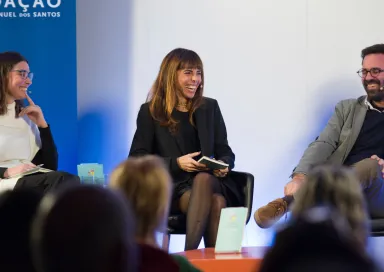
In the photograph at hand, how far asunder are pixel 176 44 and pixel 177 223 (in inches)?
73.2

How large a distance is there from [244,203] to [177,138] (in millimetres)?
615

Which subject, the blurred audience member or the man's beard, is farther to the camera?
the man's beard

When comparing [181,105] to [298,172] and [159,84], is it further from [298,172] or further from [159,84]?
[298,172]

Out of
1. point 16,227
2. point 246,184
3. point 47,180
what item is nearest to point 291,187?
point 246,184

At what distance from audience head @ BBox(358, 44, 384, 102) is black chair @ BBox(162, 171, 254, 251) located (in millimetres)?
994

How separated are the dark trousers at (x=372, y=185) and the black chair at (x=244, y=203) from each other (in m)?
0.68

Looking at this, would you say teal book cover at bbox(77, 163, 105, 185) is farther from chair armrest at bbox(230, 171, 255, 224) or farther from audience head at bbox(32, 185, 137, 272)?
audience head at bbox(32, 185, 137, 272)

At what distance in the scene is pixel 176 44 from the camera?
568cm

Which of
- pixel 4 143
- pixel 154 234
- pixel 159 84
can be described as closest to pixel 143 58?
pixel 159 84

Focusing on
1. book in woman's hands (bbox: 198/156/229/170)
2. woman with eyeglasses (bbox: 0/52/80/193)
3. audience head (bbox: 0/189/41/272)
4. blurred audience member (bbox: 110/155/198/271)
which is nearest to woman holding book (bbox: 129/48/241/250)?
book in woman's hands (bbox: 198/156/229/170)

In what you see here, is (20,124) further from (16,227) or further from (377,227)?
(16,227)

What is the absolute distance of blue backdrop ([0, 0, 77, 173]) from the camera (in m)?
5.24

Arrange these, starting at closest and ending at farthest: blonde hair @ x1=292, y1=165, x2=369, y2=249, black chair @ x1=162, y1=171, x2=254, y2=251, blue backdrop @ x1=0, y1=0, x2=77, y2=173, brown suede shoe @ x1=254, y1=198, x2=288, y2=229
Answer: blonde hair @ x1=292, y1=165, x2=369, y2=249, brown suede shoe @ x1=254, y1=198, x2=288, y2=229, black chair @ x1=162, y1=171, x2=254, y2=251, blue backdrop @ x1=0, y1=0, x2=77, y2=173

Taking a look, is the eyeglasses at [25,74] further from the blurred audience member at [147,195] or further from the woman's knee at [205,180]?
the blurred audience member at [147,195]
